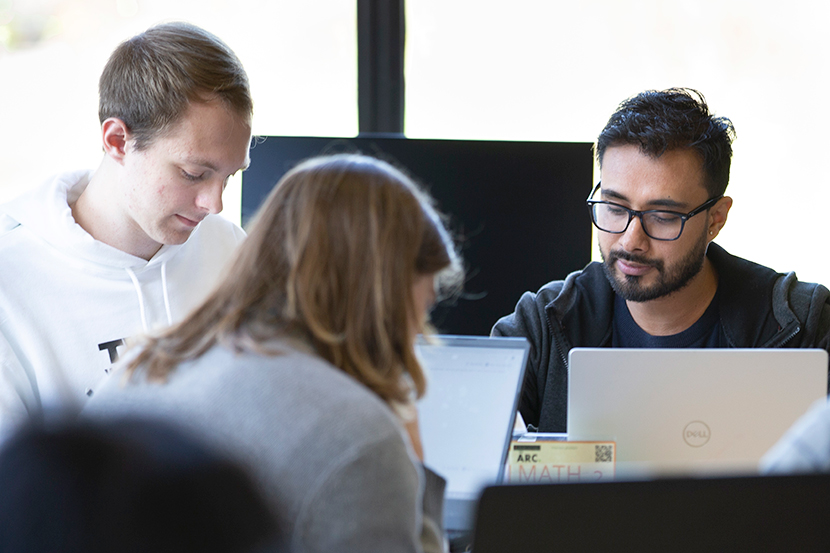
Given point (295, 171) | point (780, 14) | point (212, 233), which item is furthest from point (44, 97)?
point (780, 14)

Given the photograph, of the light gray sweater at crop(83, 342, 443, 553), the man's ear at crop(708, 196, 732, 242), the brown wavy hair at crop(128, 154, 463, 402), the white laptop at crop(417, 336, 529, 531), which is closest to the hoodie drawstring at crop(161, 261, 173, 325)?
the white laptop at crop(417, 336, 529, 531)

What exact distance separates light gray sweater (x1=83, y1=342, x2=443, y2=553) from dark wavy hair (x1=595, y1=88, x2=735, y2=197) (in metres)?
1.43

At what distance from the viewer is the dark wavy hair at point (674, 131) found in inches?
78.7

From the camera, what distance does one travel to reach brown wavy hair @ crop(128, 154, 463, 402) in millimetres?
878

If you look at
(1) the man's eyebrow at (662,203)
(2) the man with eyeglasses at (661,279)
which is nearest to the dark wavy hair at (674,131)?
(2) the man with eyeglasses at (661,279)

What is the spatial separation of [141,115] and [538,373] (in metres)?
1.15

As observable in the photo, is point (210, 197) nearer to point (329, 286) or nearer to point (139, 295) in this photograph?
point (139, 295)

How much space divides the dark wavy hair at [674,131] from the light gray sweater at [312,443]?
143 centimetres

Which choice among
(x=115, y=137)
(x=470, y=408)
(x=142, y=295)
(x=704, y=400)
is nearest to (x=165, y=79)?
(x=115, y=137)

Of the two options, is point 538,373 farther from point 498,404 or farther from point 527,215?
point 498,404

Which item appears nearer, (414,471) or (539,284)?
(414,471)

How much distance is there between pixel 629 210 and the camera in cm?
196

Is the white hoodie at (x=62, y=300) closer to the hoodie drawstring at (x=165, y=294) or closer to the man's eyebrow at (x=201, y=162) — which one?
the hoodie drawstring at (x=165, y=294)

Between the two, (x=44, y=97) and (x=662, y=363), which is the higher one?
(x=44, y=97)
